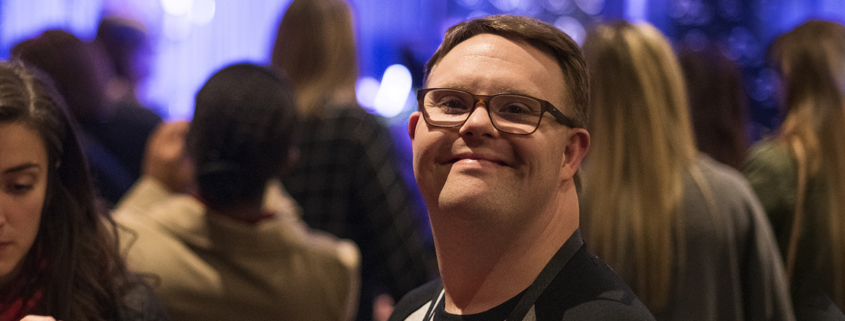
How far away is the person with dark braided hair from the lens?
1725mm

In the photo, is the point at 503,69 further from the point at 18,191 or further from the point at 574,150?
the point at 18,191

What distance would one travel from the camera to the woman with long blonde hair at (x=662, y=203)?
1858 mm

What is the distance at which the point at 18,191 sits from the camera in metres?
1.29

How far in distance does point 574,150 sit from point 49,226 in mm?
1042

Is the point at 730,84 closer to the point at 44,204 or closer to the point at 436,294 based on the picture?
the point at 436,294

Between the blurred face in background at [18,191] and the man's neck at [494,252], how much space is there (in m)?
0.75

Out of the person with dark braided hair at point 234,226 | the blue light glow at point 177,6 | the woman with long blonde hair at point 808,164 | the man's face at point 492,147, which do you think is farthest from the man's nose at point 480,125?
the blue light glow at point 177,6

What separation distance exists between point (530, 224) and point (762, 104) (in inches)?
215

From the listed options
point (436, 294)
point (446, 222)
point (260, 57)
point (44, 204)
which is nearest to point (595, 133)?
point (436, 294)

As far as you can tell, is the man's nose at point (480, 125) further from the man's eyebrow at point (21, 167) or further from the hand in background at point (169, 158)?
the hand in background at point (169, 158)

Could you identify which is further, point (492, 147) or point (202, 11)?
point (202, 11)

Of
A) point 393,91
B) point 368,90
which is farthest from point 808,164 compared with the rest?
point 368,90

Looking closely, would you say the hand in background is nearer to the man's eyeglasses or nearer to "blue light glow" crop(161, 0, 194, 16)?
the man's eyeglasses

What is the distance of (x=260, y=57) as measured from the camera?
590 centimetres
